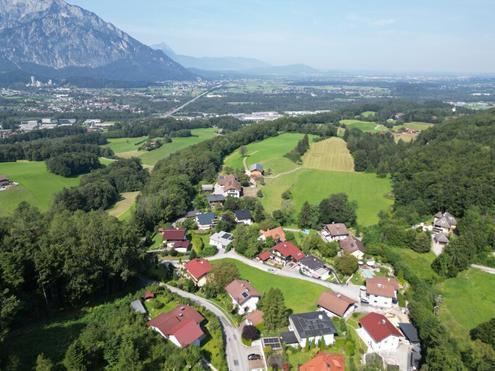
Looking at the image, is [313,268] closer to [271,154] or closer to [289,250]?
[289,250]

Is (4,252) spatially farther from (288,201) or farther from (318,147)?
(318,147)

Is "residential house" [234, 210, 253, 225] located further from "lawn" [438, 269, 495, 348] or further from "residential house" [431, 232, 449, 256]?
"lawn" [438, 269, 495, 348]

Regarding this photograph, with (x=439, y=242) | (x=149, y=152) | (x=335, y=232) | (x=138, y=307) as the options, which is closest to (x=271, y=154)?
(x=335, y=232)

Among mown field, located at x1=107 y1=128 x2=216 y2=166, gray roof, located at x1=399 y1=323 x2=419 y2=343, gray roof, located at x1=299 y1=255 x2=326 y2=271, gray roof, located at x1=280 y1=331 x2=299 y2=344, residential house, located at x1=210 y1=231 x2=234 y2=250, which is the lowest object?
mown field, located at x1=107 y1=128 x2=216 y2=166

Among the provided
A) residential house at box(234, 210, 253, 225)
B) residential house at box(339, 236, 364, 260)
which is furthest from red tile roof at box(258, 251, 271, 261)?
residential house at box(234, 210, 253, 225)

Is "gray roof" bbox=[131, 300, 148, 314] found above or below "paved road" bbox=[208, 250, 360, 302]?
above

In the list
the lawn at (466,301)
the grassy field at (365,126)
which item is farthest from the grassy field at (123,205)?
the grassy field at (365,126)
